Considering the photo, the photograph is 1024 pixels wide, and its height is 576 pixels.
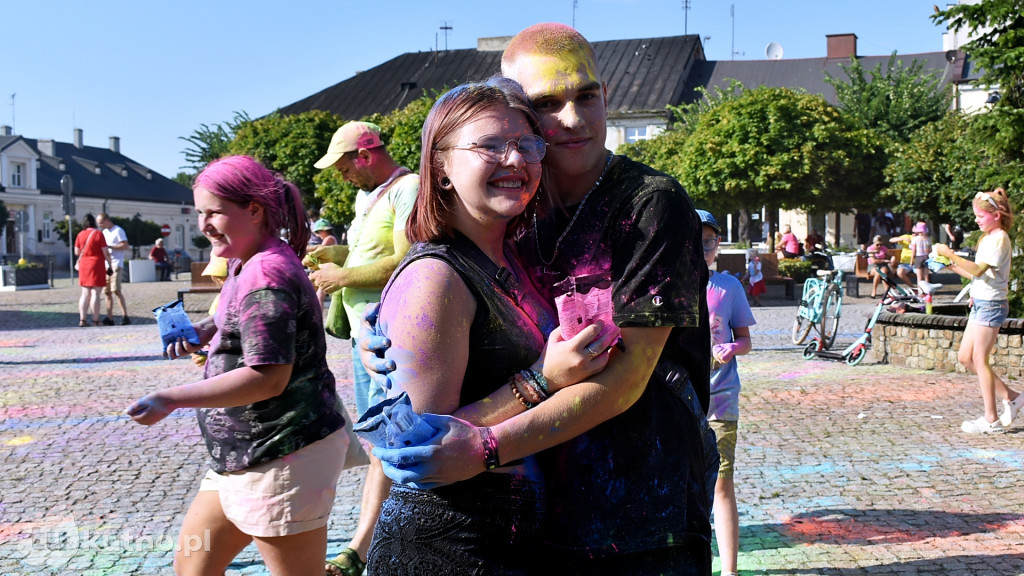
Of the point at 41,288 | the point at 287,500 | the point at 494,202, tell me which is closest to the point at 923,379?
the point at 287,500

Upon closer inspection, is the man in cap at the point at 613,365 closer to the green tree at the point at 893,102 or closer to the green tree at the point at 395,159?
the green tree at the point at 395,159

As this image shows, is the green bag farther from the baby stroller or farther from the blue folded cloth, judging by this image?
the baby stroller

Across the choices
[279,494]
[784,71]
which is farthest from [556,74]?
[784,71]

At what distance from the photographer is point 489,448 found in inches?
66.6

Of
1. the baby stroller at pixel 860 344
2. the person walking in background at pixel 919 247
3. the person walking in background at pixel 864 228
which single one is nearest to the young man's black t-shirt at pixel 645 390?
the baby stroller at pixel 860 344

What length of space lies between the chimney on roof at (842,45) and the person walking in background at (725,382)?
193 ft

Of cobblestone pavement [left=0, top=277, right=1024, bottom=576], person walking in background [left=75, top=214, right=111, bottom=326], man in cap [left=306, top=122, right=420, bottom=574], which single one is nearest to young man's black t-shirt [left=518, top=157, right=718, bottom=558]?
man in cap [left=306, top=122, right=420, bottom=574]

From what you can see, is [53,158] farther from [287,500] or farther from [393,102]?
[287,500]

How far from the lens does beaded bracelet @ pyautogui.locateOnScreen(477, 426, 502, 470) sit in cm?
169

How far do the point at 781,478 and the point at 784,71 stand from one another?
5641 cm

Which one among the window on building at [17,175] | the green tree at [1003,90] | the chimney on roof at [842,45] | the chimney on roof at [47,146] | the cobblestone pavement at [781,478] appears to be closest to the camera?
the cobblestone pavement at [781,478]

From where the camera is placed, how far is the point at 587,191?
196 centimetres

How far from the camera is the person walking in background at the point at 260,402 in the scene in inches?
115

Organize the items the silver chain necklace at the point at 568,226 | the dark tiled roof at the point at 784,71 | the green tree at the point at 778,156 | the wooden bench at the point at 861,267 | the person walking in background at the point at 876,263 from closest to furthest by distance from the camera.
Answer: the silver chain necklace at the point at 568,226, the person walking in background at the point at 876,263, the wooden bench at the point at 861,267, the green tree at the point at 778,156, the dark tiled roof at the point at 784,71
